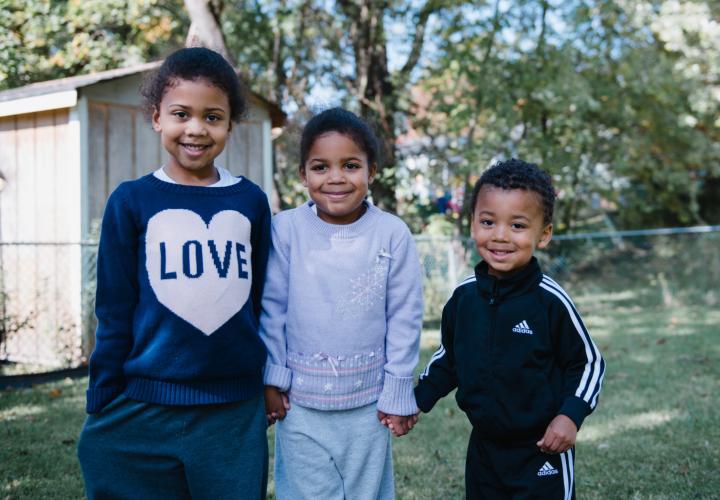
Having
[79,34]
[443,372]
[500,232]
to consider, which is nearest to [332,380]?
[443,372]

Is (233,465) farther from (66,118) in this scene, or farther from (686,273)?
(686,273)

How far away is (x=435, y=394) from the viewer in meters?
2.57

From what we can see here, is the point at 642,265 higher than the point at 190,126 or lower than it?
lower

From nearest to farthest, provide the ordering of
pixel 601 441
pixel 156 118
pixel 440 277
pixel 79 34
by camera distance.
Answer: pixel 156 118 → pixel 601 441 → pixel 440 277 → pixel 79 34

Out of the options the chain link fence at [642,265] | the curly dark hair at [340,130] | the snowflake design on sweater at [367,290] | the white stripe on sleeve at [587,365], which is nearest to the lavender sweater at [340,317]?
the snowflake design on sweater at [367,290]

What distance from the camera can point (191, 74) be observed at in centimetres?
225

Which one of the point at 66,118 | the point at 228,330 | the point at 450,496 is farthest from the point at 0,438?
the point at 66,118

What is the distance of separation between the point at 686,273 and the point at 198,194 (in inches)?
469

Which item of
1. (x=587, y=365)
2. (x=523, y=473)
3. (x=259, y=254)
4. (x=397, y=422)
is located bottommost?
(x=523, y=473)

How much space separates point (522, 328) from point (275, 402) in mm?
848

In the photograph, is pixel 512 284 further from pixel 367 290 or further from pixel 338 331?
pixel 338 331

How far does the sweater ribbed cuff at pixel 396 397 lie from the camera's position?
2.47 m

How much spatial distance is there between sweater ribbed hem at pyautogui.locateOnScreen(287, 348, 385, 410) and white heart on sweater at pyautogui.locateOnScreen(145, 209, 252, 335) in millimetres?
379

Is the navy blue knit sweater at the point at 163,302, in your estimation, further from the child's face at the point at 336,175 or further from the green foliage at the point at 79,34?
the green foliage at the point at 79,34
